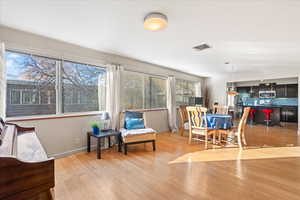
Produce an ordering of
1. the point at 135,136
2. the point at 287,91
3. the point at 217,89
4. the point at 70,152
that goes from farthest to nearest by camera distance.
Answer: the point at 287,91
the point at 217,89
the point at 135,136
the point at 70,152

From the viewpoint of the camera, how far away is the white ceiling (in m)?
1.89

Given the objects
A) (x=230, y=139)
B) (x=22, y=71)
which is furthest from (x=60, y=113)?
(x=230, y=139)

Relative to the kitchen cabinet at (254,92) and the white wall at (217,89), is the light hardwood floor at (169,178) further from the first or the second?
the kitchen cabinet at (254,92)

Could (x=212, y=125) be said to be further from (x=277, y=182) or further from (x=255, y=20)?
(x=255, y=20)

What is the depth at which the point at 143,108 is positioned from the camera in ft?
15.7

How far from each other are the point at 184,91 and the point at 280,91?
522 cm

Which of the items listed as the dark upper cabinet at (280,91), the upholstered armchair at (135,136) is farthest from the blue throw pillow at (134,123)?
the dark upper cabinet at (280,91)

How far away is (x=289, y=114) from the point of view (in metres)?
7.43

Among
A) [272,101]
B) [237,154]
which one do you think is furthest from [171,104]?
[272,101]

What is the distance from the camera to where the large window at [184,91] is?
6137mm

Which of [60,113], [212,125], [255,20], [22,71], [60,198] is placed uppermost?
[255,20]

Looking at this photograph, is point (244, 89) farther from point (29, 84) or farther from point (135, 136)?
point (29, 84)

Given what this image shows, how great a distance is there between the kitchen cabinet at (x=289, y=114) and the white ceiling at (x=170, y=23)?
522cm

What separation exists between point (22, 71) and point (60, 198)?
2.27m
